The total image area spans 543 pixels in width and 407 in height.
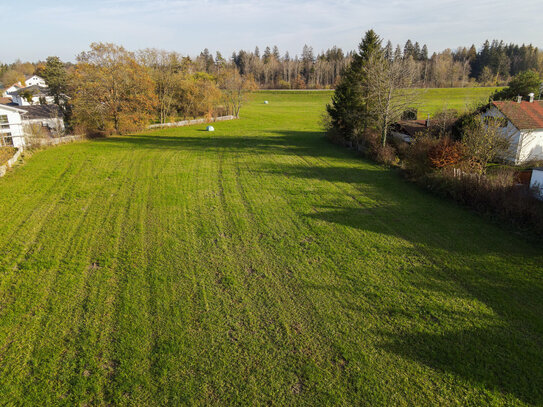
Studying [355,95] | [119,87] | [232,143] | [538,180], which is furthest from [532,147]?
[119,87]

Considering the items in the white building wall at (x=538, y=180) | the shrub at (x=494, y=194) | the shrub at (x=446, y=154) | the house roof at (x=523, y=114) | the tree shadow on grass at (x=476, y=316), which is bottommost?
the tree shadow on grass at (x=476, y=316)

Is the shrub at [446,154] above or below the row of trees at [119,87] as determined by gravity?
below

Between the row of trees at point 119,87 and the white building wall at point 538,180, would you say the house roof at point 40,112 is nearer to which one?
the row of trees at point 119,87

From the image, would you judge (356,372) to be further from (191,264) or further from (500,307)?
(191,264)

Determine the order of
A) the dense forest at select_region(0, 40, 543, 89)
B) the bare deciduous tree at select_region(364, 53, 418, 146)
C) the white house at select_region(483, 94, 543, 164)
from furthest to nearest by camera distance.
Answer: the dense forest at select_region(0, 40, 543, 89), the bare deciduous tree at select_region(364, 53, 418, 146), the white house at select_region(483, 94, 543, 164)

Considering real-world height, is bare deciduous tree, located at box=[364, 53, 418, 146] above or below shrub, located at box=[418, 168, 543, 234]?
above

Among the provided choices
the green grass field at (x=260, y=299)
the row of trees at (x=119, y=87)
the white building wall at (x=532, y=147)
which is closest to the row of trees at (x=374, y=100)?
the white building wall at (x=532, y=147)

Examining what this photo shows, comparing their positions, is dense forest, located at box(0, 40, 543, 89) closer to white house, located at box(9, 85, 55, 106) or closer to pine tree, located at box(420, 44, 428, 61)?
pine tree, located at box(420, 44, 428, 61)

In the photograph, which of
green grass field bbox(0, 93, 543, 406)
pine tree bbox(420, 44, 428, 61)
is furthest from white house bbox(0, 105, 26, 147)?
pine tree bbox(420, 44, 428, 61)
